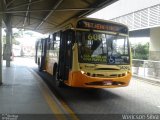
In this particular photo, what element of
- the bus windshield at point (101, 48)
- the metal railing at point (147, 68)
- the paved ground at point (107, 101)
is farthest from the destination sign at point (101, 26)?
the metal railing at point (147, 68)

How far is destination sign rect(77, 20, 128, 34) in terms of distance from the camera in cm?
1205

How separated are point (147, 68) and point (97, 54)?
30.7 feet

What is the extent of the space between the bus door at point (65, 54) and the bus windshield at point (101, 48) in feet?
1.73

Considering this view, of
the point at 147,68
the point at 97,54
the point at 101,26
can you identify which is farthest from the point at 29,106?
the point at 147,68

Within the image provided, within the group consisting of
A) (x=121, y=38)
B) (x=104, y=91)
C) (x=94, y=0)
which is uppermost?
(x=94, y=0)

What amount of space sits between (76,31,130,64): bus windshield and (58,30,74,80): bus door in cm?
53

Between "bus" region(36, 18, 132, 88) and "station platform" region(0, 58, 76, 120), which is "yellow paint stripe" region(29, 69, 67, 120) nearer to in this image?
"station platform" region(0, 58, 76, 120)

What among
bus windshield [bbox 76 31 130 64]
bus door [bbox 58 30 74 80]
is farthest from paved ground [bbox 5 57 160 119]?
bus windshield [bbox 76 31 130 64]

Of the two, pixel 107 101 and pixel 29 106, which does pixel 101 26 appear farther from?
pixel 29 106

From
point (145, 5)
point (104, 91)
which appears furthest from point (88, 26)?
point (145, 5)

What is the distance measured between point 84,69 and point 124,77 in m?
1.59

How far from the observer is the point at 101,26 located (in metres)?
12.3

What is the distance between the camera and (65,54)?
13.3 meters

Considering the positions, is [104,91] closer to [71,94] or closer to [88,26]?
[71,94]
